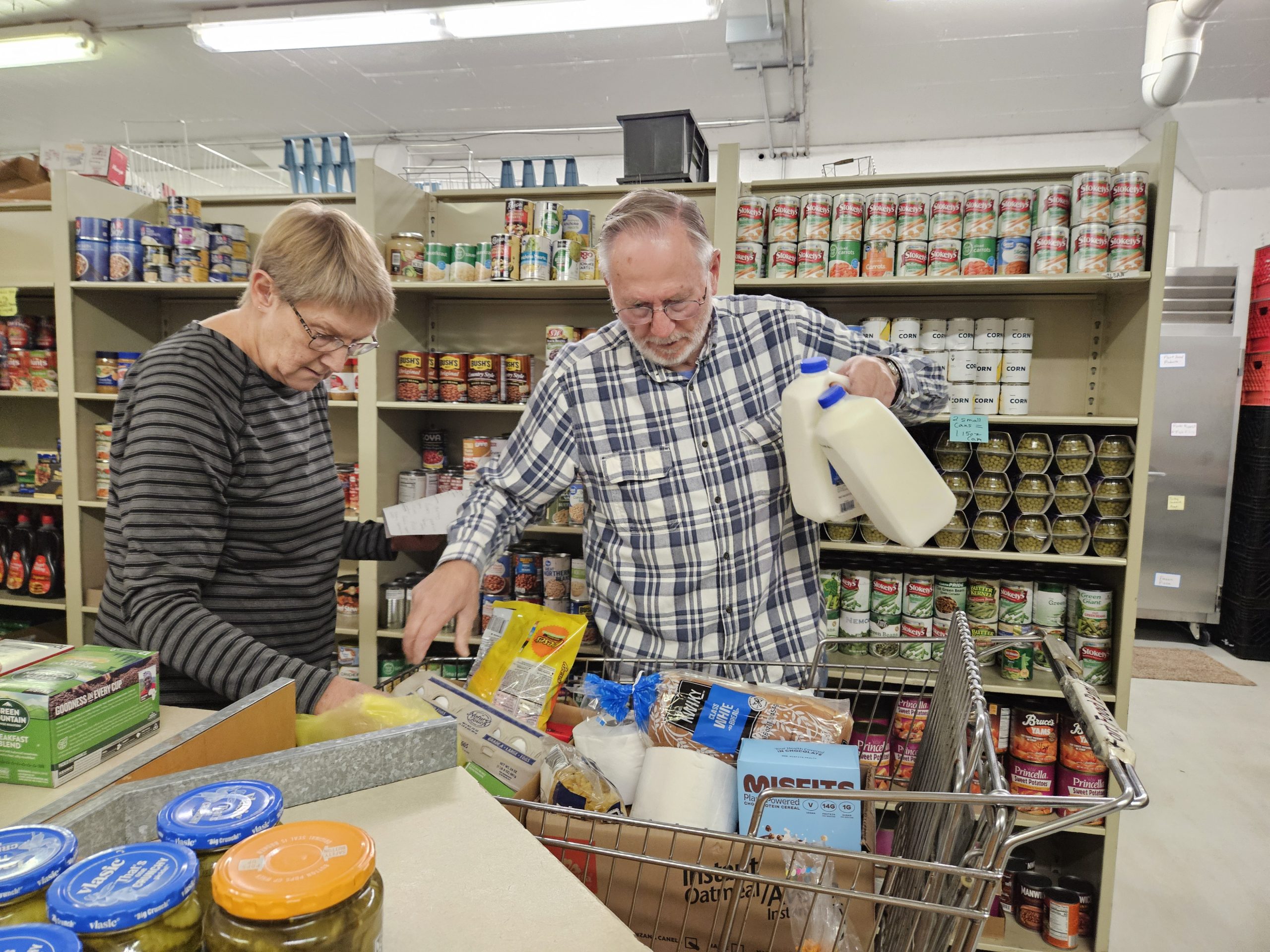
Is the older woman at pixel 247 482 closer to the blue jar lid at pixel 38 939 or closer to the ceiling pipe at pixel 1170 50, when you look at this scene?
the blue jar lid at pixel 38 939

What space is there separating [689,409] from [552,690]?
768 millimetres

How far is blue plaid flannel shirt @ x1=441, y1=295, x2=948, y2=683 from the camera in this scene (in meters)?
1.82

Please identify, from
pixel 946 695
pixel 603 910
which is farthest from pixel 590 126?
pixel 603 910

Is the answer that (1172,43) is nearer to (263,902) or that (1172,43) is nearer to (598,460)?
(598,460)

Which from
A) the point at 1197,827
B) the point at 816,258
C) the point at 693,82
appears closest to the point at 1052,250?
the point at 816,258

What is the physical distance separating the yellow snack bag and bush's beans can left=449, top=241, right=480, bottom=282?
1.80 meters

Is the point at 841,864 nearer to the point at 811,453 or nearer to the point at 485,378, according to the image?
the point at 811,453

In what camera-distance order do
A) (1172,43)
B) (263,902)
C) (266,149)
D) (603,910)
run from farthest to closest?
(266,149) → (1172,43) → (603,910) → (263,902)

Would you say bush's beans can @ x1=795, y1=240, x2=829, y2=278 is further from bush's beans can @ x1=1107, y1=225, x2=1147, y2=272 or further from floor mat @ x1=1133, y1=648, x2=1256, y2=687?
floor mat @ x1=1133, y1=648, x2=1256, y2=687

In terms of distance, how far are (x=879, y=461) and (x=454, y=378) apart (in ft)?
6.67

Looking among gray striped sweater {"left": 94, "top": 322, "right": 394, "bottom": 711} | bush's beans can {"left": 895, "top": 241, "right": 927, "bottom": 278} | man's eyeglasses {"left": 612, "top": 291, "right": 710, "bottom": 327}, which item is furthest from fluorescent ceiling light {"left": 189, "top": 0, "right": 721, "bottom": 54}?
gray striped sweater {"left": 94, "top": 322, "right": 394, "bottom": 711}

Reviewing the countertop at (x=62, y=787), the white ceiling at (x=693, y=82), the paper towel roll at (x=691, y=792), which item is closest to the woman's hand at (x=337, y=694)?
the countertop at (x=62, y=787)

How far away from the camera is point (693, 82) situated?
568 cm

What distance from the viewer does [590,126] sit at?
656 centimetres
